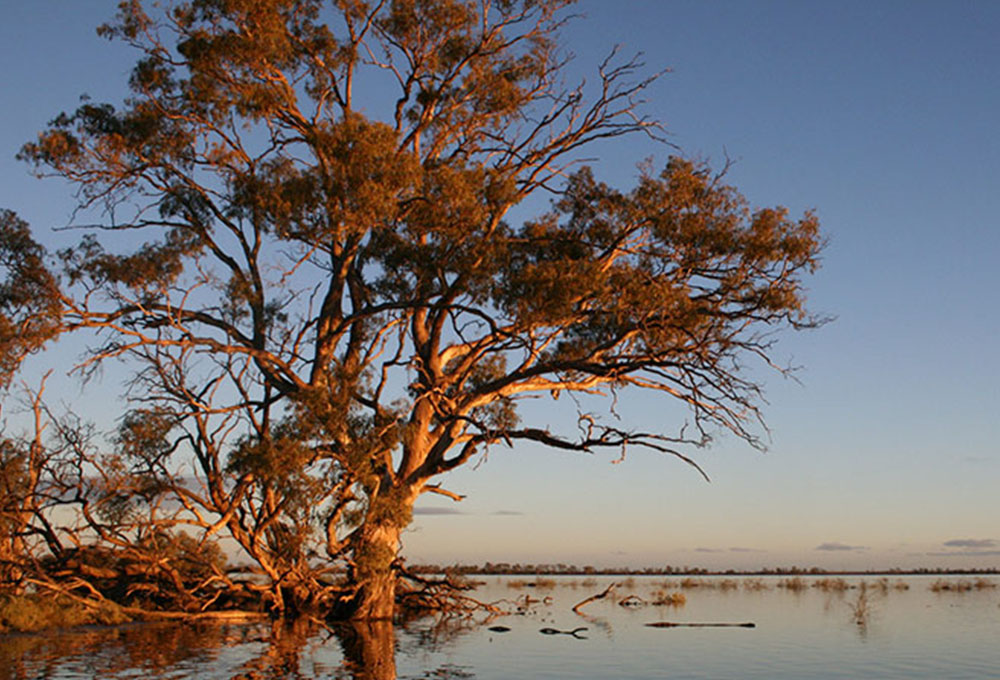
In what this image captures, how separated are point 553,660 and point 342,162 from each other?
29.6 ft

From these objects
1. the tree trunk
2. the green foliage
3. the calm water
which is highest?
the green foliage

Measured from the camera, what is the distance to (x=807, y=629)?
1767 cm

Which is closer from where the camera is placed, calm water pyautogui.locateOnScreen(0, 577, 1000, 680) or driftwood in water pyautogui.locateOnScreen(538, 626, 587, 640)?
calm water pyautogui.locateOnScreen(0, 577, 1000, 680)

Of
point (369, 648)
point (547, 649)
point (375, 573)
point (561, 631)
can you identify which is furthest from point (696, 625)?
point (369, 648)

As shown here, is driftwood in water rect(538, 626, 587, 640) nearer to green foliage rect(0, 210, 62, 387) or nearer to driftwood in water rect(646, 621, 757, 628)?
driftwood in water rect(646, 621, 757, 628)

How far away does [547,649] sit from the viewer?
14195 mm

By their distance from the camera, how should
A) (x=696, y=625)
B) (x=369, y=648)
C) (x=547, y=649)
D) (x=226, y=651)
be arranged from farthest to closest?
(x=696, y=625), (x=547, y=649), (x=369, y=648), (x=226, y=651)

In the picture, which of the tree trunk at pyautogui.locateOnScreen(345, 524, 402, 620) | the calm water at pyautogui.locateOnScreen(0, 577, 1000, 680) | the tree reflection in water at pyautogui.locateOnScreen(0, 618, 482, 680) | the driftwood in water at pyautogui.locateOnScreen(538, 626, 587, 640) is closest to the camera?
the tree reflection in water at pyautogui.locateOnScreen(0, 618, 482, 680)

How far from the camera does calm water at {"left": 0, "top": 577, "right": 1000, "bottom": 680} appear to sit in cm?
1143

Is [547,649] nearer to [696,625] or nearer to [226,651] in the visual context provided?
[226,651]

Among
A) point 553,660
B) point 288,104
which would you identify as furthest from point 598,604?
point 288,104

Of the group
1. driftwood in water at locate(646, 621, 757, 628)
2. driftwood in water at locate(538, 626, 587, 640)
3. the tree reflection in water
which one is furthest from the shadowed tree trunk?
driftwood in water at locate(646, 621, 757, 628)

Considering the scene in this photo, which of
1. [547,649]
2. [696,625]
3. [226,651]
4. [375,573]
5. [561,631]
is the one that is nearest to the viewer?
[226,651]

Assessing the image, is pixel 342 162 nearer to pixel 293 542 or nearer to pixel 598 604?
pixel 293 542
